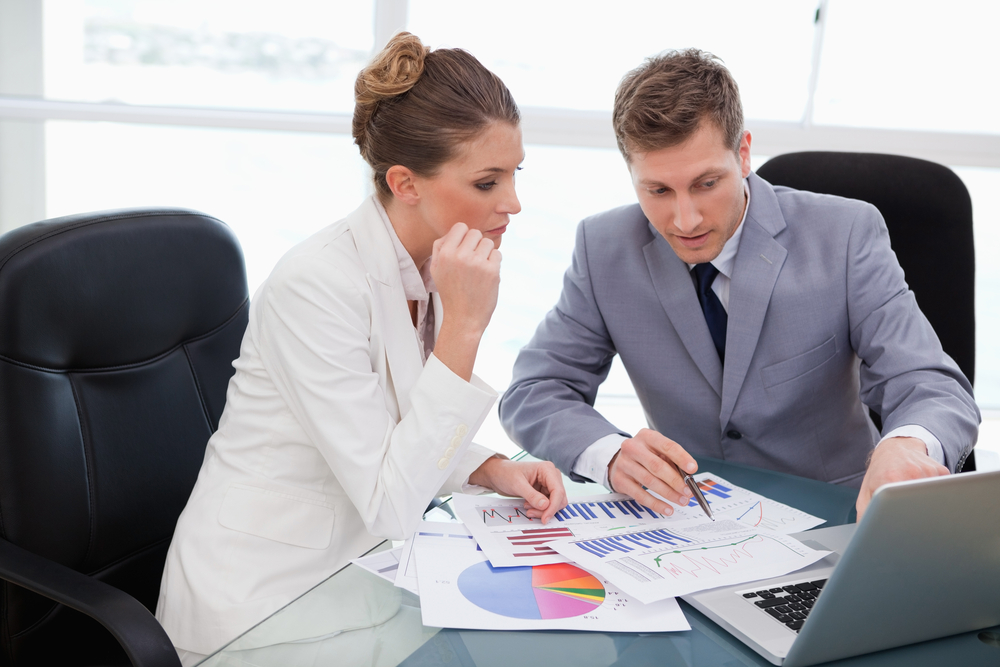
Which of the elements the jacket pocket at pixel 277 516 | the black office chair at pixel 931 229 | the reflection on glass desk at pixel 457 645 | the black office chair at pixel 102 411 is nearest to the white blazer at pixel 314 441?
the jacket pocket at pixel 277 516

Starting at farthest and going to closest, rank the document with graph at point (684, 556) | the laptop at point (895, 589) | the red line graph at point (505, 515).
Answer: the red line graph at point (505, 515), the document with graph at point (684, 556), the laptop at point (895, 589)

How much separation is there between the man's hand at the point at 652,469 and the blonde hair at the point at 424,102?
22.4 inches

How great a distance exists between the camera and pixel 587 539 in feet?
3.63

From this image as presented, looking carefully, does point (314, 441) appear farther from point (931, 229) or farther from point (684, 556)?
point (931, 229)

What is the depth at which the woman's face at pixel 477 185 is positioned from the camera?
1347mm

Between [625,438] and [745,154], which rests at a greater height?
[745,154]

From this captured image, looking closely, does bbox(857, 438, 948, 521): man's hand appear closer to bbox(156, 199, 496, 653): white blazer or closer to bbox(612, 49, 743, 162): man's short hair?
bbox(156, 199, 496, 653): white blazer

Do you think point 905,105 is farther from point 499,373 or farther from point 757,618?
point 757,618

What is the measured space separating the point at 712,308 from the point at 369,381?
0.79 metres

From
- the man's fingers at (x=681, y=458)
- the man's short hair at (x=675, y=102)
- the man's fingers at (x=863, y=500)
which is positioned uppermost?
the man's short hair at (x=675, y=102)

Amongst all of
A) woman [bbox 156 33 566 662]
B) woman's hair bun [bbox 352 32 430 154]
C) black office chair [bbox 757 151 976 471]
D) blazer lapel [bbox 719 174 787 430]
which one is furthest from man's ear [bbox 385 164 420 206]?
black office chair [bbox 757 151 976 471]

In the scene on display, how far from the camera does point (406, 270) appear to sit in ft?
4.59

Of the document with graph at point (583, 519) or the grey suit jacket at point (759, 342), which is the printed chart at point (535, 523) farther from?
the grey suit jacket at point (759, 342)

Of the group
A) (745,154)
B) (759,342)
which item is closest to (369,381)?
(759,342)
